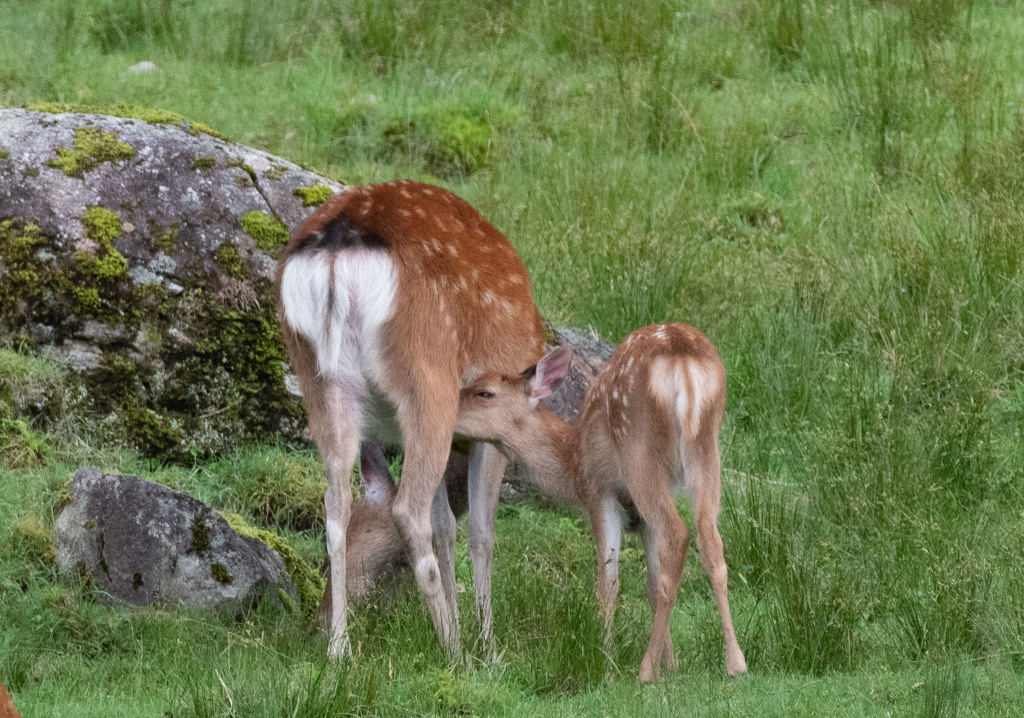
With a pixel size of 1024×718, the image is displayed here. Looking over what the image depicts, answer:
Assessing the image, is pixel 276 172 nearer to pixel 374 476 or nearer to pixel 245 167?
pixel 245 167

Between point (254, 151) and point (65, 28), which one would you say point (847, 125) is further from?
point (65, 28)

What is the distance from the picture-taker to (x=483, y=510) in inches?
Answer: 210

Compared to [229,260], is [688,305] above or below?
below

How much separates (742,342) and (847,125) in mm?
2943

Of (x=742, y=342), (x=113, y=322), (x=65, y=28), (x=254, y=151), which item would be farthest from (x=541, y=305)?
(x=65, y=28)

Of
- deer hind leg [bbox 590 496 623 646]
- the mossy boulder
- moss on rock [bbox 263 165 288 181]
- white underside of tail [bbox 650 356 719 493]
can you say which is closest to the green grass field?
deer hind leg [bbox 590 496 623 646]

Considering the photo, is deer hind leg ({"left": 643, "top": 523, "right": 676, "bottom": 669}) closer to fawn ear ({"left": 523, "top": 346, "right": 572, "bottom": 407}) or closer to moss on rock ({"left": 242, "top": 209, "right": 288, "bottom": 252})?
fawn ear ({"left": 523, "top": 346, "right": 572, "bottom": 407})

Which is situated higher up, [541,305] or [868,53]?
[868,53]

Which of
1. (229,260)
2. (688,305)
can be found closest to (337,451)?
(229,260)

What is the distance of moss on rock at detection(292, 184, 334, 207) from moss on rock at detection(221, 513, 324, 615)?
1.92 m

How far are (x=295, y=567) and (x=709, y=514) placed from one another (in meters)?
1.91

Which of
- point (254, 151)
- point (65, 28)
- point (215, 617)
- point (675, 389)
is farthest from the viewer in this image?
point (65, 28)

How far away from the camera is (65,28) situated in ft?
34.9

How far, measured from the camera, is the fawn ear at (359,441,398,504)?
218 inches
